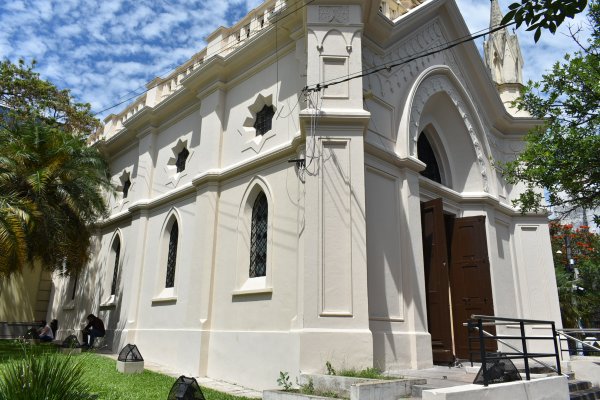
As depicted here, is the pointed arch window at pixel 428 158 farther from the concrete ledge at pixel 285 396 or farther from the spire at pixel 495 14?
the concrete ledge at pixel 285 396

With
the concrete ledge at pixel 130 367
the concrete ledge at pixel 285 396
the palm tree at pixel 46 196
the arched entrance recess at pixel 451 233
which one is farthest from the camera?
the palm tree at pixel 46 196

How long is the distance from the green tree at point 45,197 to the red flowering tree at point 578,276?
19.9 metres

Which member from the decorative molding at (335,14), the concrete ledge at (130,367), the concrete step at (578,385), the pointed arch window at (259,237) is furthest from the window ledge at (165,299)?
the concrete step at (578,385)

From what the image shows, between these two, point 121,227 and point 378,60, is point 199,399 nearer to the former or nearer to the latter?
point 378,60

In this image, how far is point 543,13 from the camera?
15.5ft

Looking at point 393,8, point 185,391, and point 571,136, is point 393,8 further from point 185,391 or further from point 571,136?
point 185,391

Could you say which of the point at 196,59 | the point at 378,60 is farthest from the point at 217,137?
the point at 378,60

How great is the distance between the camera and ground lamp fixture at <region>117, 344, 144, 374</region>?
11.1m

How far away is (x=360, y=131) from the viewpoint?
984 centimetres

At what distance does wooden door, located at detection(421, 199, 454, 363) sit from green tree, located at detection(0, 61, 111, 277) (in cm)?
1030

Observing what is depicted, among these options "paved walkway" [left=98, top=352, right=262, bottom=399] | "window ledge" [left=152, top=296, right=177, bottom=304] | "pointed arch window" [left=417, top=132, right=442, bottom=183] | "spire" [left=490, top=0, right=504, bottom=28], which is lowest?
"paved walkway" [left=98, top=352, right=262, bottom=399]

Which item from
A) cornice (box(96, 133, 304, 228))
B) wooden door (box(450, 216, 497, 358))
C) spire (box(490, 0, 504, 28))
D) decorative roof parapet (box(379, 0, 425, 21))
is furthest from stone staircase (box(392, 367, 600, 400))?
spire (box(490, 0, 504, 28))

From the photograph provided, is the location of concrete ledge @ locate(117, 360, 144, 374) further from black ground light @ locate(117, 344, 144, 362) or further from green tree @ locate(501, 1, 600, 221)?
green tree @ locate(501, 1, 600, 221)

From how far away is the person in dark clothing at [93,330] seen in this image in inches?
627
